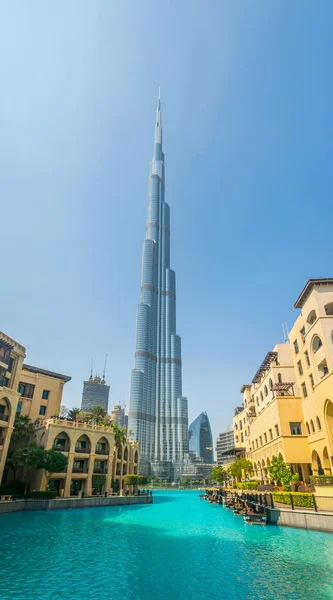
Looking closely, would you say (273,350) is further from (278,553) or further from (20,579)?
(20,579)

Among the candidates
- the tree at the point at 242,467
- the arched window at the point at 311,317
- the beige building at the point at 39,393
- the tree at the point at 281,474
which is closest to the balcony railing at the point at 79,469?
the beige building at the point at 39,393

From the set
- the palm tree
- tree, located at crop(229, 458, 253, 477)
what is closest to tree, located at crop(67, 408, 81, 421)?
the palm tree

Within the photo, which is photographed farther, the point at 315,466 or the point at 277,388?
the point at 277,388

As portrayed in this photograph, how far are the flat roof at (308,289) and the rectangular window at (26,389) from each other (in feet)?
152

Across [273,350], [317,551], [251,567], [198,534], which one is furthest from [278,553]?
[273,350]

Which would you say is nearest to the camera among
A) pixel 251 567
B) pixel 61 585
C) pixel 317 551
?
pixel 61 585

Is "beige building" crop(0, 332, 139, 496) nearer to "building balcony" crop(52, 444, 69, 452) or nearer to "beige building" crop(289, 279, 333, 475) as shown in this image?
"building balcony" crop(52, 444, 69, 452)

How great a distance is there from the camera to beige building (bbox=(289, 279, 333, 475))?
33.9 metres

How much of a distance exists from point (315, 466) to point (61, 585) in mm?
32426

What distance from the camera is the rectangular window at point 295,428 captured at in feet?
137

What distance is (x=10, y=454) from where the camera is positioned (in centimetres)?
4562

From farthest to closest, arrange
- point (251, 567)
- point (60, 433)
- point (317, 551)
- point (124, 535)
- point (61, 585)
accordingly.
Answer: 1. point (60, 433)
2. point (124, 535)
3. point (317, 551)
4. point (251, 567)
5. point (61, 585)

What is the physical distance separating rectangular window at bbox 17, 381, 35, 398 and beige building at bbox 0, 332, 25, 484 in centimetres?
1055

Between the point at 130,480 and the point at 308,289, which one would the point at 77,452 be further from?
the point at 308,289
